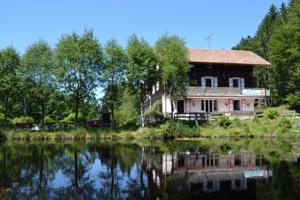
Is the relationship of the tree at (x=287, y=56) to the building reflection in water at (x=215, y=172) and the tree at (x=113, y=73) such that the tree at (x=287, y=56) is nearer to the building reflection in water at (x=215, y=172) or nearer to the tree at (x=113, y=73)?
the tree at (x=113, y=73)

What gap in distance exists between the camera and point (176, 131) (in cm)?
3334

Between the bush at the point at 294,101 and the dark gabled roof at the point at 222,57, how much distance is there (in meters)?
4.79

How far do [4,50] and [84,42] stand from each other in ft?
32.4

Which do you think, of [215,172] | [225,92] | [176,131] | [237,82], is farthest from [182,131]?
[215,172]

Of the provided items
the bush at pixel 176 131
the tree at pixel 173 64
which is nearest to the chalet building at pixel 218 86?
the tree at pixel 173 64

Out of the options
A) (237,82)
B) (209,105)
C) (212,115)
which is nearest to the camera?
(212,115)

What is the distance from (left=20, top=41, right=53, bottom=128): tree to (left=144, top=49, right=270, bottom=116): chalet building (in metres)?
12.3

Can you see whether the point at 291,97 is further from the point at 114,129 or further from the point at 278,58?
the point at 114,129

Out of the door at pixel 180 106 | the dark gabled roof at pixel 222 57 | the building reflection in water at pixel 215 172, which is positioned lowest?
the building reflection in water at pixel 215 172

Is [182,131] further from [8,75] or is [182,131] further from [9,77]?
[8,75]

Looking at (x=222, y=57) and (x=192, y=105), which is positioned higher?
(x=222, y=57)

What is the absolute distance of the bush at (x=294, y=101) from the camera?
40.6 m

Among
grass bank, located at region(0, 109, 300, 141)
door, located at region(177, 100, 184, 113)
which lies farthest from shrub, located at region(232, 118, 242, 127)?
door, located at region(177, 100, 184, 113)

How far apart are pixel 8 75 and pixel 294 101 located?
32104 mm
